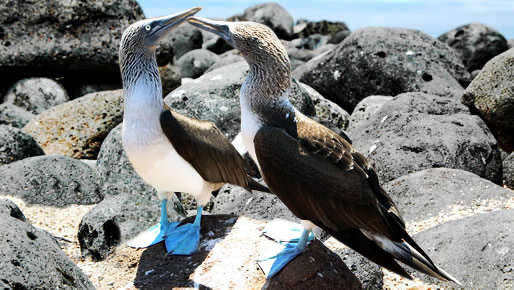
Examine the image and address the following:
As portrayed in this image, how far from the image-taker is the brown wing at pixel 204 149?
3904 mm

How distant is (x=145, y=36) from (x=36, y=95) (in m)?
8.73

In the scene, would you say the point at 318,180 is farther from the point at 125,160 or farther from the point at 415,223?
the point at 125,160

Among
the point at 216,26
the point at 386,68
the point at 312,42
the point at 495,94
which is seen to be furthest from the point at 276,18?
the point at 216,26

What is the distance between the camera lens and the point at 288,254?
3.76 metres

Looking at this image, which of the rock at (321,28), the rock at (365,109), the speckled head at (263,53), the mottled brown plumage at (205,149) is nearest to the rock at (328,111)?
the rock at (365,109)

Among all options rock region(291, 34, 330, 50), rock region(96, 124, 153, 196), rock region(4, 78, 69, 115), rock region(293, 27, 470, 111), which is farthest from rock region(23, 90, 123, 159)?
rock region(291, 34, 330, 50)

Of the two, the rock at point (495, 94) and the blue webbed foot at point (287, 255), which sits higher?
the blue webbed foot at point (287, 255)

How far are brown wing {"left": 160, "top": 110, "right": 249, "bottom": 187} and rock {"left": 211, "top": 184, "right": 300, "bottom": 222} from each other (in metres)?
0.66

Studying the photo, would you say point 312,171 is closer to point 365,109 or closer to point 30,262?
point 30,262

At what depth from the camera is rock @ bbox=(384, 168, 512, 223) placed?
5.42 metres

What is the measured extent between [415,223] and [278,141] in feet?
8.67

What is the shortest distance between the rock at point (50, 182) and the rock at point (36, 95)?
520 cm

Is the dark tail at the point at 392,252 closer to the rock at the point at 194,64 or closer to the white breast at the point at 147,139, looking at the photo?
the white breast at the point at 147,139

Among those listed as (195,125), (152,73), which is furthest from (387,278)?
(152,73)
